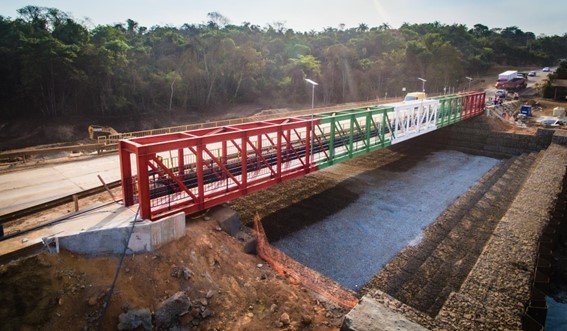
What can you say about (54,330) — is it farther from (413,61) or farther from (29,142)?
(413,61)

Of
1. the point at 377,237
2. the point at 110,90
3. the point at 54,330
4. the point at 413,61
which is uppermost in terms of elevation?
the point at 413,61

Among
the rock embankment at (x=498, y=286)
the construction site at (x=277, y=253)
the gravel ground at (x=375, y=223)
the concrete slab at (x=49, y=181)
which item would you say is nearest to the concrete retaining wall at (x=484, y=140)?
the gravel ground at (x=375, y=223)

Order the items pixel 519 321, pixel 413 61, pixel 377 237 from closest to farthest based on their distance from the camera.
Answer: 1. pixel 519 321
2. pixel 377 237
3. pixel 413 61

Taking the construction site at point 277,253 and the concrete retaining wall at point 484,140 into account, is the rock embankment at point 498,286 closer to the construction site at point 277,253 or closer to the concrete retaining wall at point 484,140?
the construction site at point 277,253

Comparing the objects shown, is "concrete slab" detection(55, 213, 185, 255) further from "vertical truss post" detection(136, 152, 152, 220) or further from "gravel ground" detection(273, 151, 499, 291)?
"gravel ground" detection(273, 151, 499, 291)

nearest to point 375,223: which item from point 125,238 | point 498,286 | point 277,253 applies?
→ point 277,253

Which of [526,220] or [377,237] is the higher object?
[526,220]

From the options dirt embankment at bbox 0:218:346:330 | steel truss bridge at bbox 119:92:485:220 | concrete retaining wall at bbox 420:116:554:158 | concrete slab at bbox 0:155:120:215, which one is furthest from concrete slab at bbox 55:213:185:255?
concrete retaining wall at bbox 420:116:554:158

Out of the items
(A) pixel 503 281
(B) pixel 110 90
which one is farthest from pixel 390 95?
(A) pixel 503 281

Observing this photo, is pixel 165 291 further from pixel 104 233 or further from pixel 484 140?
pixel 484 140
